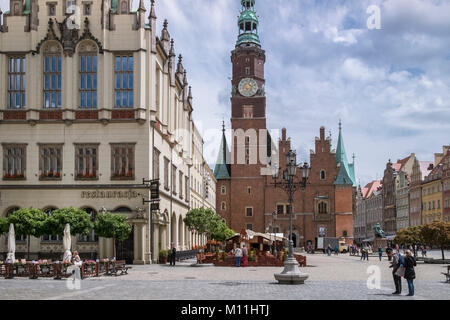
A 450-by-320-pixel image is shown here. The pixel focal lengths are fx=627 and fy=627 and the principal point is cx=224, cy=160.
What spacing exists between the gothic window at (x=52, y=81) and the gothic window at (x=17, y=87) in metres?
1.66

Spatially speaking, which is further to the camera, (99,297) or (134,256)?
(134,256)

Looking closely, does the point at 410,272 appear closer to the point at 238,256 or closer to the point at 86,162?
the point at 238,256

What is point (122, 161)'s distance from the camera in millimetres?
43188

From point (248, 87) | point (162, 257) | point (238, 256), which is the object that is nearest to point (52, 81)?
point (162, 257)

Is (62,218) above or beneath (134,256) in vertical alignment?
above

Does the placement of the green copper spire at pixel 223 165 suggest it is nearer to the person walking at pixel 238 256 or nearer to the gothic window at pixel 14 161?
the gothic window at pixel 14 161

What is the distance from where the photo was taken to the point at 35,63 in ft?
144

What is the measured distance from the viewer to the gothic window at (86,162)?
43000 millimetres

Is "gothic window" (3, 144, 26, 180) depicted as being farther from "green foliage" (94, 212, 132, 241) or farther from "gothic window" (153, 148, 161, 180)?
"green foliage" (94, 212, 132, 241)

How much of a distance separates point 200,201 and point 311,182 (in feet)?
86.7

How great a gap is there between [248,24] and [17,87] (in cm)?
6487

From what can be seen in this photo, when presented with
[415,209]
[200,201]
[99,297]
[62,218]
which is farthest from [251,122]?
Answer: [99,297]
